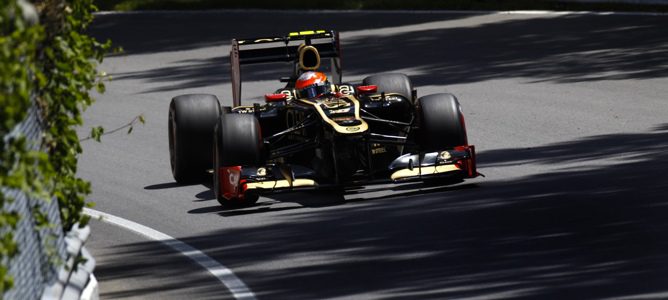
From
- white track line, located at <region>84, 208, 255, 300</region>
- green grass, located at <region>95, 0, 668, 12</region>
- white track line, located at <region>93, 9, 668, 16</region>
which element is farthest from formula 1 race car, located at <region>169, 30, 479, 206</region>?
green grass, located at <region>95, 0, 668, 12</region>

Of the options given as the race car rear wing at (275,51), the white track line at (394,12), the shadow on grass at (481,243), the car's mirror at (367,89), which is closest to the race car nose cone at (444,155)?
the shadow on grass at (481,243)

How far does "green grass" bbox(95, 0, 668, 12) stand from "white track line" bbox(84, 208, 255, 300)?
61.5 ft

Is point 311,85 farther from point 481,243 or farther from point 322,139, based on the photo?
point 481,243

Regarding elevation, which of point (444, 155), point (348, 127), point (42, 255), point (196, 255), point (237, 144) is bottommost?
point (196, 255)

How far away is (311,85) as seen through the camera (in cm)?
1391

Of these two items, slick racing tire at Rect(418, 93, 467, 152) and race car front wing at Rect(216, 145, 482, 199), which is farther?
slick racing tire at Rect(418, 93, 467, 152)

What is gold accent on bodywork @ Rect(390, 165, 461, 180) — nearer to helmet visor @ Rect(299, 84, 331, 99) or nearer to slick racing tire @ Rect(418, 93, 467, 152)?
slick racing tire @ Rect(418, 93, 467, 152)

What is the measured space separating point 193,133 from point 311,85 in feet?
4.26

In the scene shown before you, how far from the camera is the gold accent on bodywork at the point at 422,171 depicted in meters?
12.4

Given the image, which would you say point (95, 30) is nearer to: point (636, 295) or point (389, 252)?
point (389, 252)

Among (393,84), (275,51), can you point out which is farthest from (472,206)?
(275,51)

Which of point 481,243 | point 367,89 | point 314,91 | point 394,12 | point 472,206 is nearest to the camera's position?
point 481,243

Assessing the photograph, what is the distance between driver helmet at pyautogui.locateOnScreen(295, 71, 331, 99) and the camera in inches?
543

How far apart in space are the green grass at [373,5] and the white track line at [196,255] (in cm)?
1876
